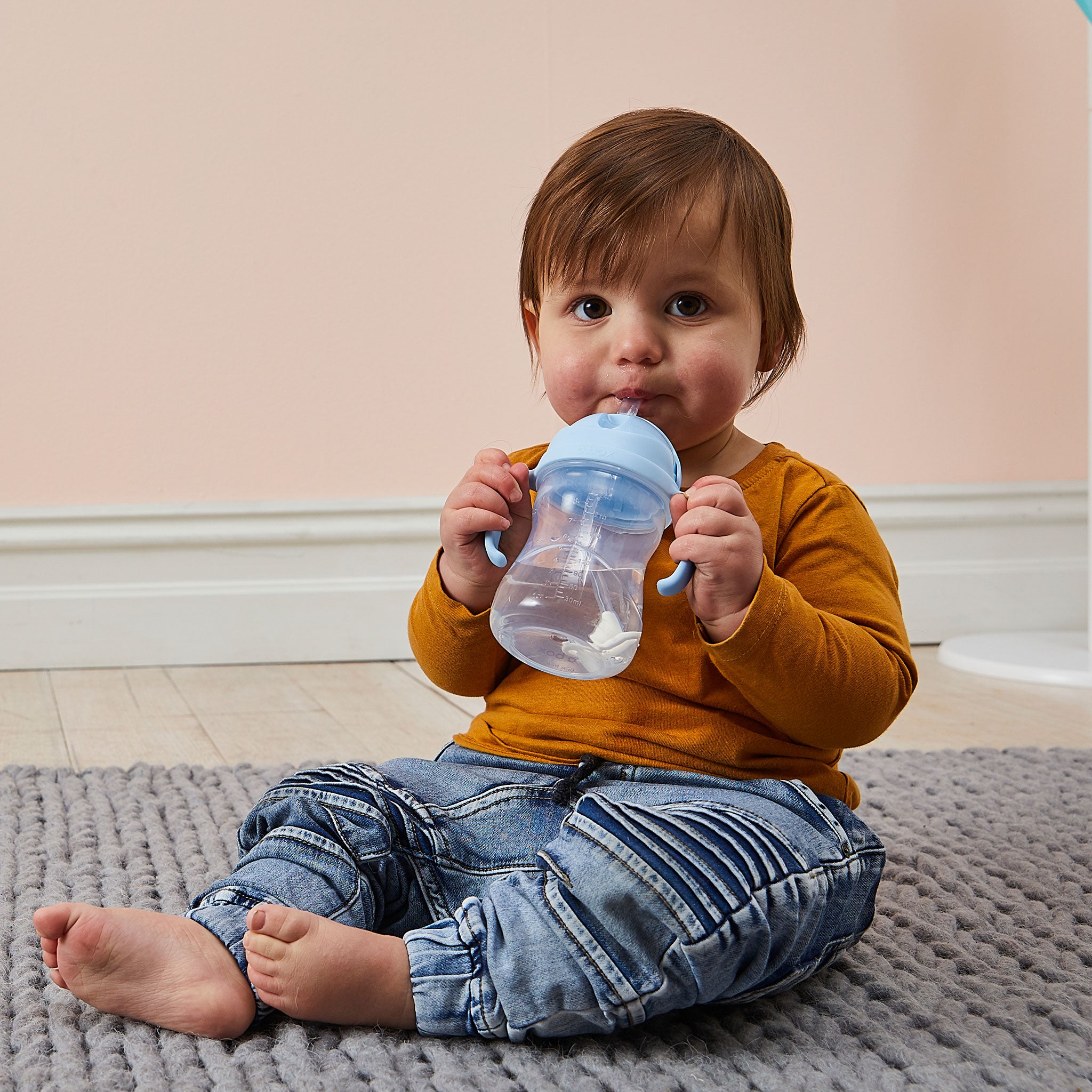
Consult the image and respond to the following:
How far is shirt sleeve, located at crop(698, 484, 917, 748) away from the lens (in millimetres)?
634

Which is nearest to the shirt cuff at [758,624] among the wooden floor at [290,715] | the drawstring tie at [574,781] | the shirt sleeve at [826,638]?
the shirt sleeve at [826,638]

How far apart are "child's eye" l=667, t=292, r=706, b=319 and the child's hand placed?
4.6 inches

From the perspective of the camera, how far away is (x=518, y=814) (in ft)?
2.27

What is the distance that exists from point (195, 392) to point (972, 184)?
1.17m

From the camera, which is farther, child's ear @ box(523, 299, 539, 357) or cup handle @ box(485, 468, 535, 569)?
child's ear @ box(523, 299, 539, 357)

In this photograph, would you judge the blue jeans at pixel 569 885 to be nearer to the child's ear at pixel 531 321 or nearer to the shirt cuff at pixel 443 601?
the shirt cuff at pixel 443 601

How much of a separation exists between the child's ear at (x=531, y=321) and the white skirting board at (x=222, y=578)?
2.64ft

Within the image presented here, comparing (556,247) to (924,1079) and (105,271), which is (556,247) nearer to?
(924,1079)

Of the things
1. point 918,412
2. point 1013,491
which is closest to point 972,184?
point 918,412

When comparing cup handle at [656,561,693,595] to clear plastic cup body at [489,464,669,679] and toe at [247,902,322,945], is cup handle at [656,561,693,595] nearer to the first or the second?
clear plastic cup body at [489,464,669,679]

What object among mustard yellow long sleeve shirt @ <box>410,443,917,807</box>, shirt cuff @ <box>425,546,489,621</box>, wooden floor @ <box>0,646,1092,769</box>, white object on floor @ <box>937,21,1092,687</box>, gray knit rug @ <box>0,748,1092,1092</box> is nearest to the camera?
gray knit rug @ <box>0,748,1092,1092</box>

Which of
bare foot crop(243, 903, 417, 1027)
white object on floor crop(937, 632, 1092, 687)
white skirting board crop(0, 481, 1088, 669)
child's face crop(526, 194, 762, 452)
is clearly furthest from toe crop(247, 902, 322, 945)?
white object on floor crop(937, 632, 1092, 687)

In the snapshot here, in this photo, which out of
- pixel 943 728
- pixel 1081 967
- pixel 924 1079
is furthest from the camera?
pixel 943 728

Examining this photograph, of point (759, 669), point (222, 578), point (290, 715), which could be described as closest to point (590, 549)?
point (759, 669)
